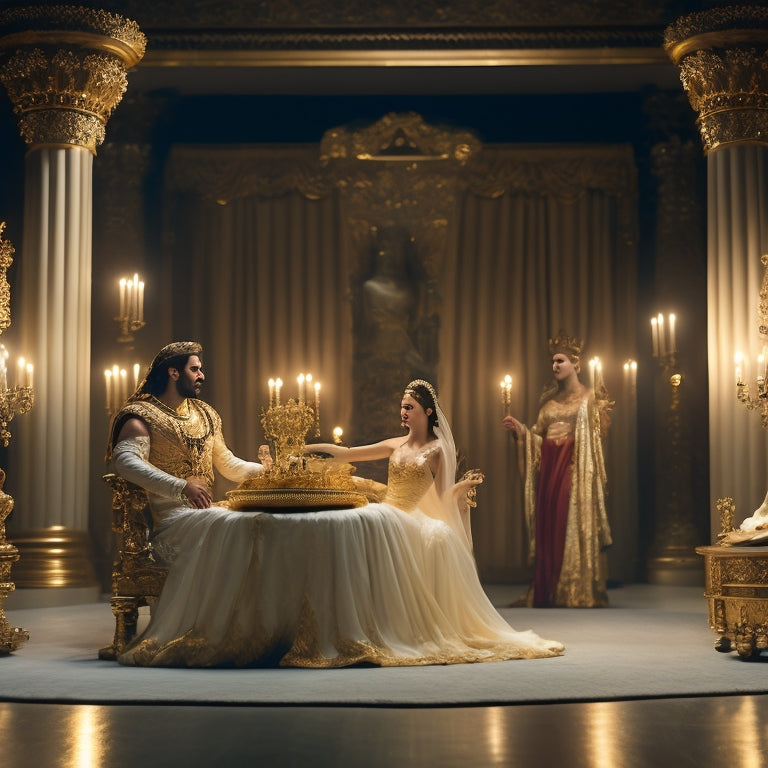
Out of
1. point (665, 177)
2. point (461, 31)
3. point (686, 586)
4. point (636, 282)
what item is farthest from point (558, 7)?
point (686, 586)

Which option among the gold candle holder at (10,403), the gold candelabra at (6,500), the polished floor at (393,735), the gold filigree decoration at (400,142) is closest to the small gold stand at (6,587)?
the gold candelabra at (6,500)

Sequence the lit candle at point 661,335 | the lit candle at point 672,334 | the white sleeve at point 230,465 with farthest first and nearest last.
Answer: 1. the lit candle at point 661,335
2. the lit candle at point 672,334
3. the white sleeve at point 230,465

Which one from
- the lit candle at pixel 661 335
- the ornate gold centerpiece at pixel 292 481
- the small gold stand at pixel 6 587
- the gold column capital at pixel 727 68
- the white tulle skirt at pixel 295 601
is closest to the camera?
the white tulle skirt at pixel 295 601

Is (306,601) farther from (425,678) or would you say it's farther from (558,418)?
(558,418)

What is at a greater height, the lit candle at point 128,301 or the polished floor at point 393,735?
the lit candle at point 128,301

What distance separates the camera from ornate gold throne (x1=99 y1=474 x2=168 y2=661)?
6.94m

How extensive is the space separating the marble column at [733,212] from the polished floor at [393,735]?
4.64m

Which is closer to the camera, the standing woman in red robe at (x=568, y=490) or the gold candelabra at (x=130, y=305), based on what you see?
the standing woman in red robe at (x=568, y=490)

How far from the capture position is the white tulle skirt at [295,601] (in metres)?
6.50

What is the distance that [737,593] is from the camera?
22.8ft

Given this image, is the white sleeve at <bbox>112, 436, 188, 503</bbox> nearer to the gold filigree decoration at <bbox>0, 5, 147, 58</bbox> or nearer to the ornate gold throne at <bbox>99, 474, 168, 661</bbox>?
the ornate gold throne at <bbox>99, 474, 168, 661</bbox>

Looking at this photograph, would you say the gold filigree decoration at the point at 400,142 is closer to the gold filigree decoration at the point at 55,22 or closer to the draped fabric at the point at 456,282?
the draped fabric at the point at 456,282

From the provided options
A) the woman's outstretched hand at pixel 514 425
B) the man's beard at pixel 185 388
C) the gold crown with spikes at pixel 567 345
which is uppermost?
the gold crown with spikes at pixel 567 345

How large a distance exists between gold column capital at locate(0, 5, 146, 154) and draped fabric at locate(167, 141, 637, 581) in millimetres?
1699
